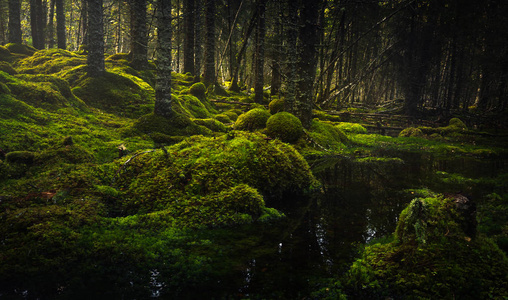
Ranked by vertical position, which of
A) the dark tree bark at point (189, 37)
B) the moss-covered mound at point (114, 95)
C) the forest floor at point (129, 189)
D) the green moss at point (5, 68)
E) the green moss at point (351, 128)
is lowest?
the forest floor at point (129, 189)

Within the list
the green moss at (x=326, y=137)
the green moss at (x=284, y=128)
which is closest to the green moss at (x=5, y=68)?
the green moss at (x=284, y=128)

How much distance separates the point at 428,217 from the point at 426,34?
22269 mm

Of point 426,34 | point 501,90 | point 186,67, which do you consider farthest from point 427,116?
point 186,67

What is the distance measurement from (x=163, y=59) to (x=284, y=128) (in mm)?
4861

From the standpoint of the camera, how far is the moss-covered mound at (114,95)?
11.8 metres

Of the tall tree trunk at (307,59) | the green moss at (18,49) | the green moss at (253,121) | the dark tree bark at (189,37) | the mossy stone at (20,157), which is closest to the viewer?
the mossy stone at (20,157)

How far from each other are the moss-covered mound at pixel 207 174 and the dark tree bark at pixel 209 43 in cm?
1380

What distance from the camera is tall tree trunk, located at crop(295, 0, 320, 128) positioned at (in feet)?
Answer: 38.3

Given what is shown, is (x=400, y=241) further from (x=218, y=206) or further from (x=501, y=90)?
(x=501, y=90)

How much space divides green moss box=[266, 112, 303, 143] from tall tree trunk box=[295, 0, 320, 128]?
1.43 metres

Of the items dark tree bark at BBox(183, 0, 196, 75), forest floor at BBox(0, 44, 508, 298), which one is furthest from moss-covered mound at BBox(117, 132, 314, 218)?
dark tree bark at BBox(183, 0, 196, 75)

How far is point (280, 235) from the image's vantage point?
4.39 metres

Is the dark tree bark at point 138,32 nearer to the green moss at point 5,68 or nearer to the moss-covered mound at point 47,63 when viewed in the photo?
the moss-covered mound at point 47,63

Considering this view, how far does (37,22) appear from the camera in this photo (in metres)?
22.1
